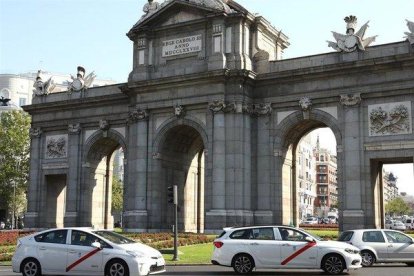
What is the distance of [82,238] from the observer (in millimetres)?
20016

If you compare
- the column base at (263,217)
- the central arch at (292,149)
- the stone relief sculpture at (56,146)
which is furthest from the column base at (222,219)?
the stone relief sculpture at (56,146)

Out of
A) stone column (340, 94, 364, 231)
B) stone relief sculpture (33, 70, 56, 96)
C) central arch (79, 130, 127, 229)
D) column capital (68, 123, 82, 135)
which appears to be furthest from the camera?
stone relief sculpture (33, 70, 56, 96)

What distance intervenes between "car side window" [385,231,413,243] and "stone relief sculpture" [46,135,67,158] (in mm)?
33243

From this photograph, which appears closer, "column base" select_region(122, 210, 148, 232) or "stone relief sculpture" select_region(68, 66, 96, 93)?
"column base" select_region(122, 210, 148, 232)

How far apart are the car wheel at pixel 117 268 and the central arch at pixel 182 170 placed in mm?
23579

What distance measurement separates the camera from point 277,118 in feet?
138

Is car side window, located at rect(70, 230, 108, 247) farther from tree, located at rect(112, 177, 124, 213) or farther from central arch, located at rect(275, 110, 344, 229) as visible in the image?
tree, located at rect(112, 177, 124, 213)

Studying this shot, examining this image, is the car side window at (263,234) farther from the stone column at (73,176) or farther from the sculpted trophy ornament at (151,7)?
the stone column at (73,176)

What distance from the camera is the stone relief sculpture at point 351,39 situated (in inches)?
1551

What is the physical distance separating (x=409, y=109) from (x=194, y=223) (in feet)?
66.1

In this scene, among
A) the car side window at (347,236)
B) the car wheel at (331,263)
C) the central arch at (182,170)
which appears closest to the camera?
the car wheel at (331,263)

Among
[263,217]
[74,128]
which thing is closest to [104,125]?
[74,128]

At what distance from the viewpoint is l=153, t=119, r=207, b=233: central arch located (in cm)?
4413

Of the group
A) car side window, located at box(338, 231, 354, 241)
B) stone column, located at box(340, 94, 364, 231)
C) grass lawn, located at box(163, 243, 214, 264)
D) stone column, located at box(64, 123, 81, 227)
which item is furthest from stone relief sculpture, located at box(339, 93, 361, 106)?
stone column, located at box(64, 123, 81, 227)
